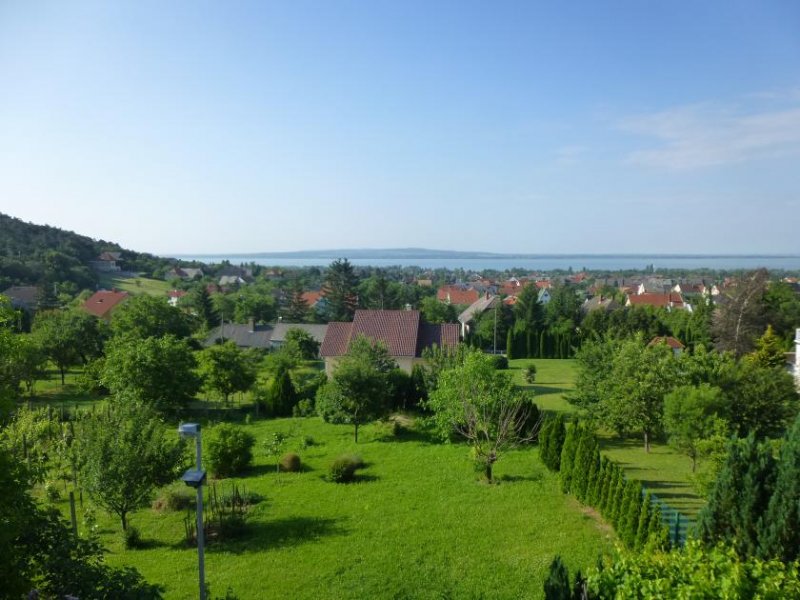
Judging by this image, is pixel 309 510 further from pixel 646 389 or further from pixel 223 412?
pixel 223 412

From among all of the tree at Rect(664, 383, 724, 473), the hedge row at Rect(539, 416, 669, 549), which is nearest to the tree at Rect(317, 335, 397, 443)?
the hedge row at Rect(539, 416, 669, 549)

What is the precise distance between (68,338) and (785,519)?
34605 mm

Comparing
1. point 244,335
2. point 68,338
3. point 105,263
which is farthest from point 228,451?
point 105,263

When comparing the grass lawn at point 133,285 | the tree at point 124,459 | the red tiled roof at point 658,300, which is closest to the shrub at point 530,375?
the tree at point 124,459

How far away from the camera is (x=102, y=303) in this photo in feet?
198

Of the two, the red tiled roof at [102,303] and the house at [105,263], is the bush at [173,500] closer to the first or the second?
the red tiled roof at [102,303]

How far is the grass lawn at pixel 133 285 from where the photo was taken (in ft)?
306

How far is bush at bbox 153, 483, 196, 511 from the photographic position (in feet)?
51.5

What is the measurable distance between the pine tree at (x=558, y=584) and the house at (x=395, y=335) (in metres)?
24.2

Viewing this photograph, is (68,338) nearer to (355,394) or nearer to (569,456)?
(355,394)

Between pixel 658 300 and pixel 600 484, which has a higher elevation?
pixel 658 300

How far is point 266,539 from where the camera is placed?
1341 cm

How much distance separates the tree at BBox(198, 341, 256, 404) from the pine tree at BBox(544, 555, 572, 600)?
23.0m

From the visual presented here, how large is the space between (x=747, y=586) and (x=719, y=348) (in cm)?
3836
